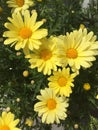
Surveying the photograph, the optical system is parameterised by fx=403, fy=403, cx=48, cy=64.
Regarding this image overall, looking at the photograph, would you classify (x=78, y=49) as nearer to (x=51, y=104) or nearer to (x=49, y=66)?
(x=49, y=66)

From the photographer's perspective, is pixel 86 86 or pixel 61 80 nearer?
pixel 61 80

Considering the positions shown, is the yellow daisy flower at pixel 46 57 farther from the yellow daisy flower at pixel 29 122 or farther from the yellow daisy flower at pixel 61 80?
the yellow daisy flower at pixel 29 122

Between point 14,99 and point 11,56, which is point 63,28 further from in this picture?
point 14,99

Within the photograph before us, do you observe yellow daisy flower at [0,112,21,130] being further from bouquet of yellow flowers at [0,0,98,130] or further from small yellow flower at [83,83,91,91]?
small yellow flower at [83,83,91,91]

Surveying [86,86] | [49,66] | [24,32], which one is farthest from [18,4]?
[86,86]

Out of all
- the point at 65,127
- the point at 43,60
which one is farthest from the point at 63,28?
the point at 65,127

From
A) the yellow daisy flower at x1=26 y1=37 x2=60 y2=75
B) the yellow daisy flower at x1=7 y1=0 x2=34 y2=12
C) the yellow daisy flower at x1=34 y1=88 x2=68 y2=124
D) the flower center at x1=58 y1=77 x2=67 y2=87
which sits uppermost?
the yellow daisy flower at x1=7 y1=0 x2=34 y2=12

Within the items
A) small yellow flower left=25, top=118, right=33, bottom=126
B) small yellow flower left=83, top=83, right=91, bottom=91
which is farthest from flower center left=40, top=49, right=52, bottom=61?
small yellow flower left=25, top=118, right=33, bottom=126
